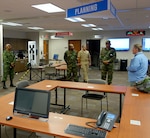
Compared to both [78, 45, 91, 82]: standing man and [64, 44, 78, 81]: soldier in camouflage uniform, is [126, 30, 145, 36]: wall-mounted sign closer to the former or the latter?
[78, 45, 91, 82]: standing man

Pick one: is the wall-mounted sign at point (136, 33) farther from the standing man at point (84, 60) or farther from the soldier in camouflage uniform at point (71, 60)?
the soldier in camouflage uniform at point (71, 60)

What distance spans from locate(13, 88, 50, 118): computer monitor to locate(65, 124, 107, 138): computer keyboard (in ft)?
1.24

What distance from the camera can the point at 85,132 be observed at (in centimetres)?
183

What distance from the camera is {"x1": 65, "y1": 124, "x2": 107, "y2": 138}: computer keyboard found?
70.0 inches

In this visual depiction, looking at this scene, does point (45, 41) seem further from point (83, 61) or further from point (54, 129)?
point (54, 129)

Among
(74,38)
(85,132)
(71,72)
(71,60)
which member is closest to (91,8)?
(85,132)

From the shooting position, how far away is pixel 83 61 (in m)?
7.99

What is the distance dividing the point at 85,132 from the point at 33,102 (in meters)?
0.78

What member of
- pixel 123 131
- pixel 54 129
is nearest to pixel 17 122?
pixel 54 129

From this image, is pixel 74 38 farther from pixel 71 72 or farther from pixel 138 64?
pixel 138 64

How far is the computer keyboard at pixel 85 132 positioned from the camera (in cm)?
178

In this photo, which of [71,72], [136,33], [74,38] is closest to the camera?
[71,72]

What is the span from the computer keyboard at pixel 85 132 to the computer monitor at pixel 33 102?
1.24 ft

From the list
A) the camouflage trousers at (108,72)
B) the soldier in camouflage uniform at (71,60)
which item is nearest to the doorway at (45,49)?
the soldier in camouflage uniform at (71,60)
